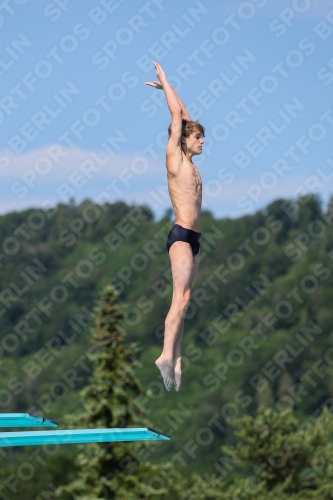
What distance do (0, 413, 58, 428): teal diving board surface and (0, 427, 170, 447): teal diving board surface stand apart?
225 mm

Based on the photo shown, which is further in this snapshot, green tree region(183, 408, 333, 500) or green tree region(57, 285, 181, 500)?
green tree region(183, 408, 333, 500)

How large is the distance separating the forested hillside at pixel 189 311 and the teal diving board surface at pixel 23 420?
6539 cm

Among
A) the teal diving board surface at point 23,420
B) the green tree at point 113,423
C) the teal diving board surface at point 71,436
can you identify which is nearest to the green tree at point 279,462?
the green tree at point 113,423

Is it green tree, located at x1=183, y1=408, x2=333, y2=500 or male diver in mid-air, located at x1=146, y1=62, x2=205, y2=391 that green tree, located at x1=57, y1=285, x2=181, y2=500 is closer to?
green tree, located at x1=183, y1=408, x2=333, y2=500

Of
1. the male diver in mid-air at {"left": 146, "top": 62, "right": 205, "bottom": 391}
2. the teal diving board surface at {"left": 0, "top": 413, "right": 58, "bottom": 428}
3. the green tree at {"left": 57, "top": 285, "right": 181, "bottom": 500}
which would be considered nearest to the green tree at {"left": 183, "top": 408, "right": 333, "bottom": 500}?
the green tree at {"left": 57, "top": 285, "right": 181, "bottom": 500}

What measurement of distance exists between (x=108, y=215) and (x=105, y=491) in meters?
84.8

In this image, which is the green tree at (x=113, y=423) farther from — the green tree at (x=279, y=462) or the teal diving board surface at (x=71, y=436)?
the teal diving board surface at (x=71, y=436)

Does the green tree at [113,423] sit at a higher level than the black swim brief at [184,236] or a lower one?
lower

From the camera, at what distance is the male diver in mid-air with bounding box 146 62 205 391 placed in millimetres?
10602

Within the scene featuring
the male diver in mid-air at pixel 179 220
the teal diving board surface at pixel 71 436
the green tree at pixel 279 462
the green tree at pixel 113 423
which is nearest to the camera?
the teal diving board surface at pixel 71 436

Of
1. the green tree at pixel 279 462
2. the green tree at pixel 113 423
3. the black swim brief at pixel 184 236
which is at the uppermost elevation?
the black swim brief at pixel 184 236

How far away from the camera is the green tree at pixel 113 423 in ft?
103

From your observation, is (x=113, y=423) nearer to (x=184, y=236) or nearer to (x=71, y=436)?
(x=184, y=236)

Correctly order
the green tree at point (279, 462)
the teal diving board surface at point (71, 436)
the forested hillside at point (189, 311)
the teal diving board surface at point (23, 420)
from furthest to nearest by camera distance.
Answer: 1. the forested hillside at point (189, 311)
2. the green tree at point (279, 462)
3. the teal diving board surface at point (23, 420)
4. the teal diving board surface at point (71, 436)
